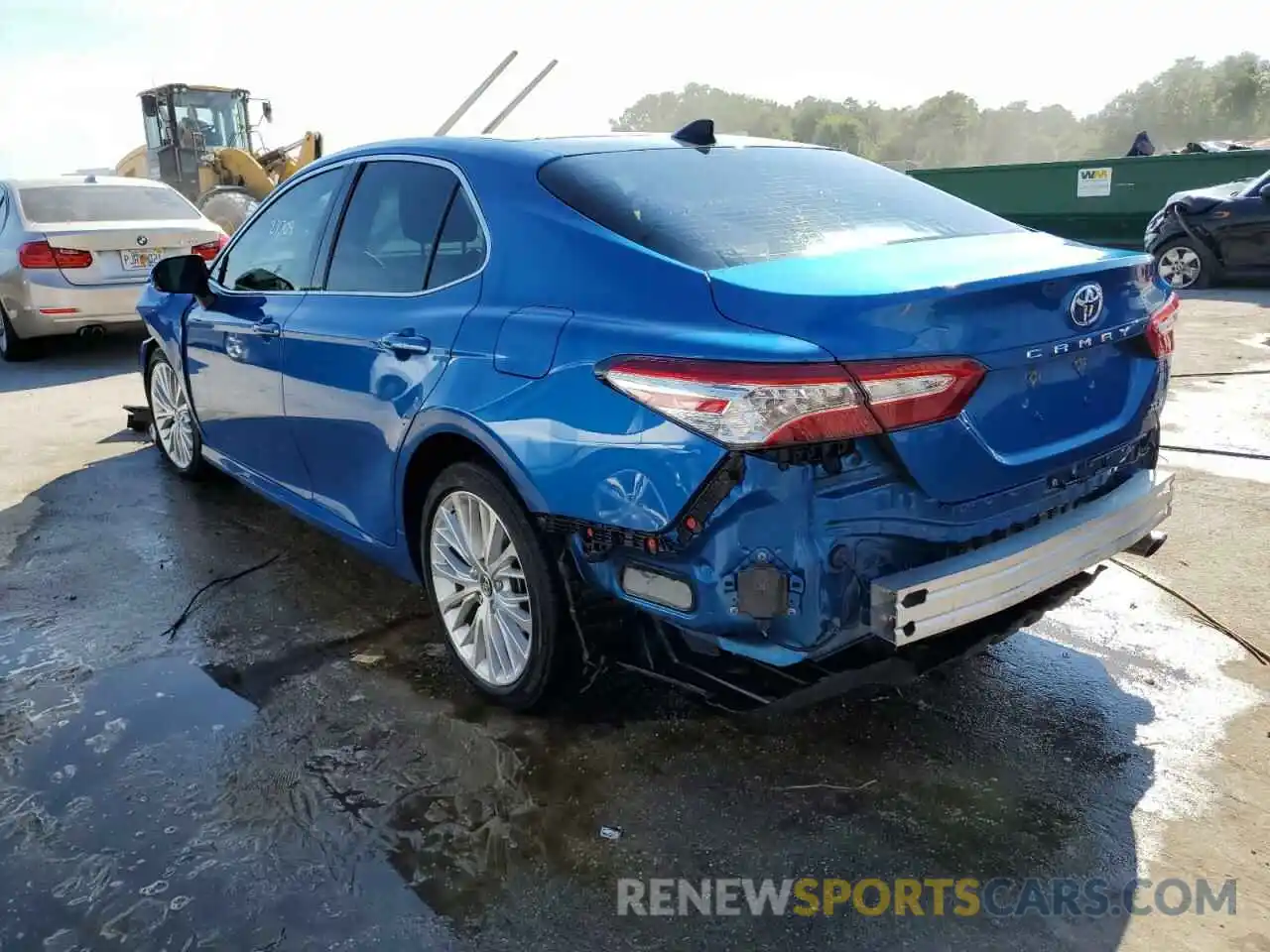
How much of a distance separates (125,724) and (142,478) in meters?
2.92

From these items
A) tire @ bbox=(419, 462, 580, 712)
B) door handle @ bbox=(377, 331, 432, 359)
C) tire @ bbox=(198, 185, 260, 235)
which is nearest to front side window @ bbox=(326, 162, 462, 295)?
door handle @ bbox=(377, 331, 432, 359)

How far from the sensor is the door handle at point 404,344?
3057mm

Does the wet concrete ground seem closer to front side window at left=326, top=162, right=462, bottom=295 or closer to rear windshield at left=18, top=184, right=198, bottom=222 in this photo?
front side window at left=326, top=162, right=462, bottom=295

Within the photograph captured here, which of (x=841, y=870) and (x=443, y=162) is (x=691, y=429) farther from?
(x=443, y=162)

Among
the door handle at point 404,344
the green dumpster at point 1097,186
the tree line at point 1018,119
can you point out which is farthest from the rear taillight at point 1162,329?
the tree line at point 1018,119

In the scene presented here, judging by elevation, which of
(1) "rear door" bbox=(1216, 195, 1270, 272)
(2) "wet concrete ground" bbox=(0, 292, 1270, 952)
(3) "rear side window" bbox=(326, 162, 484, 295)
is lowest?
(2) "wet concrete ground" bbox=(0, 292, 1270, 952)

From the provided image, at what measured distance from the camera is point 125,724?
3188mm

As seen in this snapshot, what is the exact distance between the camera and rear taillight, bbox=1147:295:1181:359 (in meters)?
2.85

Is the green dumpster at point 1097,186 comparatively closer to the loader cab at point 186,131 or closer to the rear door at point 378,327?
the loader cab at point 186,131

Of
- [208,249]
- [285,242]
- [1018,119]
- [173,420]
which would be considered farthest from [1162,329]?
[1018,119]

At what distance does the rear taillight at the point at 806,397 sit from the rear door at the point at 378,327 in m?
0.95

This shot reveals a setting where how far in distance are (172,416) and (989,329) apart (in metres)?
4.72

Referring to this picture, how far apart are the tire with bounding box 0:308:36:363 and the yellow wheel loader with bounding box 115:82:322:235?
705cm

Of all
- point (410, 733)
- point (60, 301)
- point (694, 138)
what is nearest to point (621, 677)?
point (410, 733)
